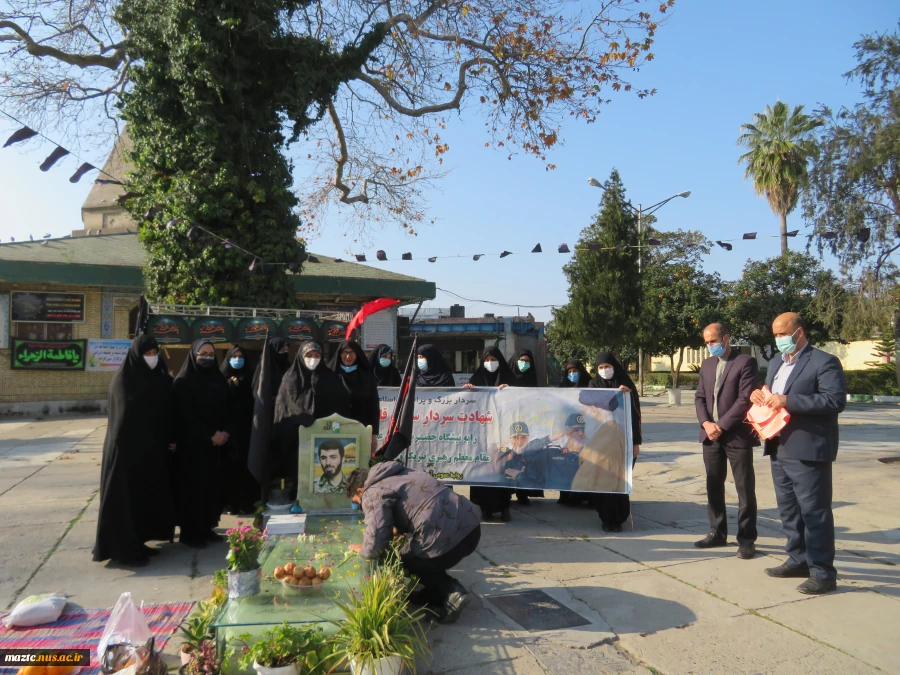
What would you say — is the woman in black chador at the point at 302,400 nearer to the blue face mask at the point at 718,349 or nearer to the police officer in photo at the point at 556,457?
the police officer in photo at the point at 556,457

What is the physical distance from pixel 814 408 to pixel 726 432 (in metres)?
1.03

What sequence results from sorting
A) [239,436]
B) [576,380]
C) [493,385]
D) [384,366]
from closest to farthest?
[239,436], [576,380], [493,385], [384,366]

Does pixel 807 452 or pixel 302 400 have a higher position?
pixel 302 400

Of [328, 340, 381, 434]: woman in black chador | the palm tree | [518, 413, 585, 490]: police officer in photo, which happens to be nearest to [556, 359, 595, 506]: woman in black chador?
[518, 413, 585, 490]: police officer in photo

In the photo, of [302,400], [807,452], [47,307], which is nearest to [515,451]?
[302,400]

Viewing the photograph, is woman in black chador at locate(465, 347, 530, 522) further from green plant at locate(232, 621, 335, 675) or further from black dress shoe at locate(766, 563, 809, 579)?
green plant at locate(232, 621, 335, 675)

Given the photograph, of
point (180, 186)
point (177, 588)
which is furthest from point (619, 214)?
point (177, 588)

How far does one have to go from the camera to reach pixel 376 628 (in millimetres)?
3316

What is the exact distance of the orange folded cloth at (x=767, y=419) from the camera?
4723mm

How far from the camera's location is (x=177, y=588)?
479 centimetres

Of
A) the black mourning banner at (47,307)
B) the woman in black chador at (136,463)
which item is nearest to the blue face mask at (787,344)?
the woman in black chador at (136,463)

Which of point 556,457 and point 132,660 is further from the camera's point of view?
point 556,457

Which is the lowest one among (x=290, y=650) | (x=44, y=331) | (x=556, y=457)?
(x=290, y=650)

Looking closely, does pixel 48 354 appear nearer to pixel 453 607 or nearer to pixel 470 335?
pixel 470 335
